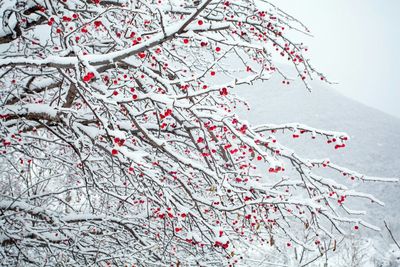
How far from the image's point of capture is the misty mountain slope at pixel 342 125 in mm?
45000

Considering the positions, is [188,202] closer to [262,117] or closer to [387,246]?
[387,246]

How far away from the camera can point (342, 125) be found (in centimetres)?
5612

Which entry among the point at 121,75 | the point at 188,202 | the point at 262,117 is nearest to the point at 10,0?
the point at 121,75

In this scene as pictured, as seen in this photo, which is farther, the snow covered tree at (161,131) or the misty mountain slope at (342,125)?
the misty mountain slope at (342,125)

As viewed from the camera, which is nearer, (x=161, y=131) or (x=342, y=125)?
(x=161, y=131)

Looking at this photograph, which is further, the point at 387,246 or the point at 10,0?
the point at 387,246

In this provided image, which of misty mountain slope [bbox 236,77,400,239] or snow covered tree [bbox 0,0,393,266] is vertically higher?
misty mountain slope [bbox 236,77,400,239]

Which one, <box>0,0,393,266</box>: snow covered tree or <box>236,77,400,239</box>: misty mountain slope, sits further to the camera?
<box>236,77,400,239</box>: misty mountain slope

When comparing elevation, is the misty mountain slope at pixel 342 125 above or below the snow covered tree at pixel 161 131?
above

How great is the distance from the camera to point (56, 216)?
3521mm

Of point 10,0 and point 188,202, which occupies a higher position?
point 10,0

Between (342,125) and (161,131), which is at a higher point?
(342,125)

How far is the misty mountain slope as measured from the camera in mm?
45000

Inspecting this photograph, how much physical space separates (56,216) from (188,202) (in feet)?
4.77
